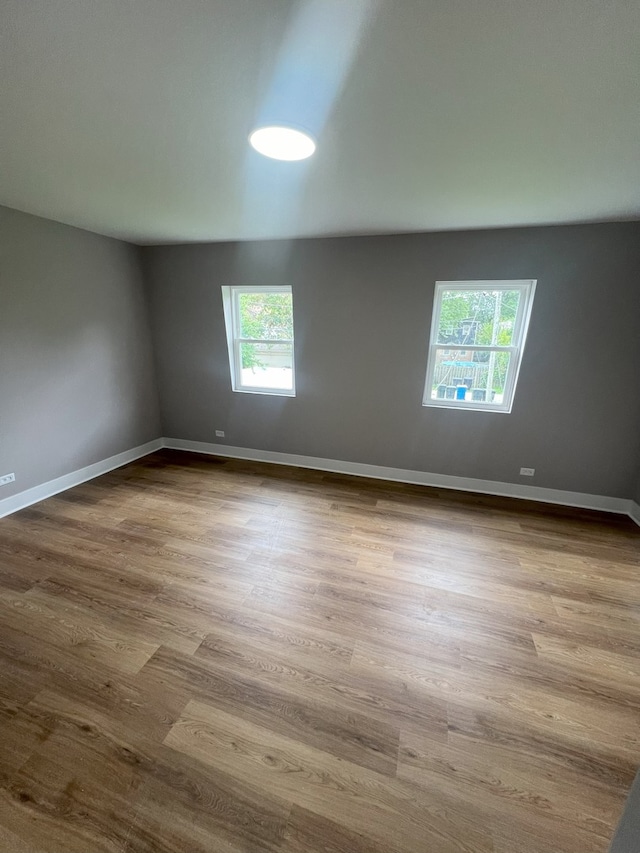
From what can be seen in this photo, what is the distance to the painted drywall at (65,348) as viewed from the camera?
2.70 meters

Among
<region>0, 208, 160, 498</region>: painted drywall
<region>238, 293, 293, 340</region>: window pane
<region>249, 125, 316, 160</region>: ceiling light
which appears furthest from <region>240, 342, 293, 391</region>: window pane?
<region>249, 125, 316, 160</region>: ceiling light

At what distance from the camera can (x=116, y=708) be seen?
1.38 m

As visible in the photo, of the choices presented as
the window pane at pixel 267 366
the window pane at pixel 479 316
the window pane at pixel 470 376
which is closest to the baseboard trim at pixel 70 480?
the window pane at pixel 267 366

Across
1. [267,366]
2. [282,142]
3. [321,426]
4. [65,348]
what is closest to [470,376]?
[321,426]

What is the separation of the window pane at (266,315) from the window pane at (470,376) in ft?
5.47

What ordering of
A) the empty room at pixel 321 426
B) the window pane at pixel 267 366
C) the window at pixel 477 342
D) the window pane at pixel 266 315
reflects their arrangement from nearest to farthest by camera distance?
the empty room at pixel 321 426
the window at pixel 477 342
the window pane at pixel 266 315
the window pane at pixel 267 366

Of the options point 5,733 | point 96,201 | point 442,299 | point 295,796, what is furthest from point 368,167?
point 5,733

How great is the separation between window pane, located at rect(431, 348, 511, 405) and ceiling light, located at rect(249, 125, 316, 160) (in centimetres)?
216

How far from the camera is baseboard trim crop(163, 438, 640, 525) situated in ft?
9.92

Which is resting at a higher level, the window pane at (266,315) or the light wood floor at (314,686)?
the window pane at (266,315)

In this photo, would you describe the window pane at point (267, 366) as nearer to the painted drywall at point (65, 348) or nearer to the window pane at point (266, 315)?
the window pane at point (266, 315)

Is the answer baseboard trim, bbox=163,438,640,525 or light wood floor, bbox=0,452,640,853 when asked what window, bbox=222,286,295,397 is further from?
light wood floor, bbox=0,452,640,853

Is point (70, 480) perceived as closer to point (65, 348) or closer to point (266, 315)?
point (65, 348)

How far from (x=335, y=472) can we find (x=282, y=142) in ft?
9.73
